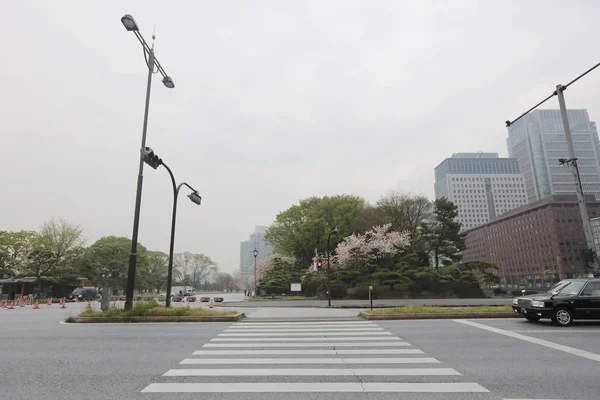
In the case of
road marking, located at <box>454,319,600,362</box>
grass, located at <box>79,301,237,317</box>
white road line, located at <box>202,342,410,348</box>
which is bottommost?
road marking, located at <box>454,319,600,362</box>

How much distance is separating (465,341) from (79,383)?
28.2 ft

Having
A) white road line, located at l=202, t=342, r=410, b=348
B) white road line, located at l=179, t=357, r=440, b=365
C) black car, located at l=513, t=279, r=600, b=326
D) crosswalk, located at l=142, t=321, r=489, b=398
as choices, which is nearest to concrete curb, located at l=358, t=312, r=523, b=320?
black car, located at l=513, t=279, r=600, b=326

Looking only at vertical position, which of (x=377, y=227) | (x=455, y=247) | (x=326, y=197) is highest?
(x=326, y=197)

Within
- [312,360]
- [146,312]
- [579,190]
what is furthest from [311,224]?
[312,360]

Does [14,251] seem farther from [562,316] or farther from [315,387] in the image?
[562,316]

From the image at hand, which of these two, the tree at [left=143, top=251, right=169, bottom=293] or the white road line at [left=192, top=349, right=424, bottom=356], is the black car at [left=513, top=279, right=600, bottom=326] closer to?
the white road line at [left=192, top=349, right=424, bottom=356]

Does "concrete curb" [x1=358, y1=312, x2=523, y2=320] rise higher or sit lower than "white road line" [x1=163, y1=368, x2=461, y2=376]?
lower

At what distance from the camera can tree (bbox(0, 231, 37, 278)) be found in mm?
48844

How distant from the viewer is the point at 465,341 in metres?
8.82

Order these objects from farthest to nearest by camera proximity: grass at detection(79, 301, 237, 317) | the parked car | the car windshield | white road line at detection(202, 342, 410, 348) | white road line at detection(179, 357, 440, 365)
A: the parked car < grass at detection(79, 301, 237, 317) < the car windshield < white road line at detection(202, 342, 410, 348) < white road line at detection(179, 357, 440, 365)

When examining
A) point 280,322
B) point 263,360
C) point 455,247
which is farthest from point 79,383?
point 455,247

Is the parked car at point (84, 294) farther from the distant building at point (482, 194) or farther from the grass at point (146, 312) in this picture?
the distant building at point (482, 194)

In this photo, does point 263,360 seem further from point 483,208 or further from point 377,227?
point 483,208

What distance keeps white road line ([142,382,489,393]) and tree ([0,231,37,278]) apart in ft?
187
